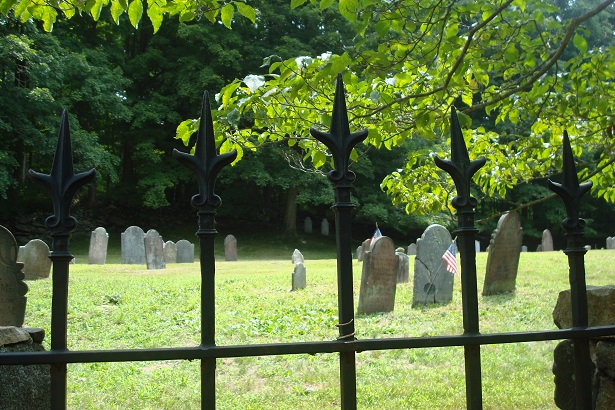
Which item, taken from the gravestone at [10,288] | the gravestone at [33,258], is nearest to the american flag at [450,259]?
the gravestone at [10,288]

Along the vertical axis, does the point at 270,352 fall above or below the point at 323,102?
below

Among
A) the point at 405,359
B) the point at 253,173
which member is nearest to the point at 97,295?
the point at 405,359

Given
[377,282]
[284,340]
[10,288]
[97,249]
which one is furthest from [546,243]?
[10,288]

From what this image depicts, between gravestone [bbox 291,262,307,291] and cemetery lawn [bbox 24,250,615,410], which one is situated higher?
gravestone [bbox 291,262,307,291]

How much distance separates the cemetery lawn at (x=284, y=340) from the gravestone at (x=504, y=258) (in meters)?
0.31

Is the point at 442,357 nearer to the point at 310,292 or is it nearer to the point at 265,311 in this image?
the point at 265,311

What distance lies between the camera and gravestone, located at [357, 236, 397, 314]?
336 inches

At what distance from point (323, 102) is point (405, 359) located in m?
3.67

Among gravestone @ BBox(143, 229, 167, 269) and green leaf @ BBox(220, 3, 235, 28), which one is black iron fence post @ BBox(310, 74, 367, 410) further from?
gravestone @ BBox(143, 229, 167, 269)

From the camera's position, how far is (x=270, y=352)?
67.1 inches

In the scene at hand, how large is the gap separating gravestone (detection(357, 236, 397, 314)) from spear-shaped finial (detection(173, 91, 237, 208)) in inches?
277

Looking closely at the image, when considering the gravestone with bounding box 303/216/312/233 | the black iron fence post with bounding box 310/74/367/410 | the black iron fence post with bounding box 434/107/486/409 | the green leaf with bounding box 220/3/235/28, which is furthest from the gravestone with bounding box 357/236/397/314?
the gravestone with bounding box 303/216/312/233

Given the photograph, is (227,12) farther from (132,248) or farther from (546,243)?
(546,243)

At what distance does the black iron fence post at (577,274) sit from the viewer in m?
1.96
